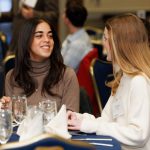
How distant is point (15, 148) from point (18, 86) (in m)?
1.60

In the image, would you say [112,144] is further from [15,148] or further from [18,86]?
[18,86]

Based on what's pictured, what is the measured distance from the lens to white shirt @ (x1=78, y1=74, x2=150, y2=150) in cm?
232

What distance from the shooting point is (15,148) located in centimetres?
169

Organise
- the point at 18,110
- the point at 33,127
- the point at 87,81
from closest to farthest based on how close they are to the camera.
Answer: the point at 33,127, the point at 18,110, the point at 87,81

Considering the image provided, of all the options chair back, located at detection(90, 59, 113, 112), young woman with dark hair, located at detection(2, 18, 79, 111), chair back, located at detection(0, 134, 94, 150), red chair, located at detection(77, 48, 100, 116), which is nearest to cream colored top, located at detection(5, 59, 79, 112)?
young woman with dark hair, located at detection(2, 18, 79, 111)

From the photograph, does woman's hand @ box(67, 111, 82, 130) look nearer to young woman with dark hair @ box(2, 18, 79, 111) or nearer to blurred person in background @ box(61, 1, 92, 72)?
young woman with dark hair @ box(2, 18, 79, 111)

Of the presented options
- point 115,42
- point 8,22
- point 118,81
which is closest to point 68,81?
point 118,81

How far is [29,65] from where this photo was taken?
332 centimetres

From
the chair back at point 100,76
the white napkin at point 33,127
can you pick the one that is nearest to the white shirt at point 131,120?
the white napkin at point 33,127

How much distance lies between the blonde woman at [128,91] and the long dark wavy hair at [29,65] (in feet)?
2.26

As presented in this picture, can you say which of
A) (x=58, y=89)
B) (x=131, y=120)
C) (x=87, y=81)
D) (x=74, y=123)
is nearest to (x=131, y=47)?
(x=131, y=120)

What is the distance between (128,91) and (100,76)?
1.81 meters

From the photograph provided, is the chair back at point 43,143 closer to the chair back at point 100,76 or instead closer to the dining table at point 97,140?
the dining table at point 97,140

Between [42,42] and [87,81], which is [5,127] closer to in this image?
[42,42]
